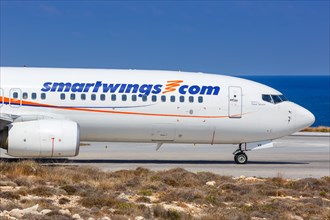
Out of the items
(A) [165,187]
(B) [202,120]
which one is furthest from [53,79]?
(A) [165,187]

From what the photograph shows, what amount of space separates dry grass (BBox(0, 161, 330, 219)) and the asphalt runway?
4254 millimetres

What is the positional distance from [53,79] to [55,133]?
10.3ft

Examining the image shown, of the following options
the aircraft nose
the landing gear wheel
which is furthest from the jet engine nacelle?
the aircraft nose

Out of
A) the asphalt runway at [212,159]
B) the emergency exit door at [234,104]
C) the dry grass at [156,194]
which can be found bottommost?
the dry grass at [156,194]

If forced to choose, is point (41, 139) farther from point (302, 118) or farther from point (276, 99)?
point (302, 118)

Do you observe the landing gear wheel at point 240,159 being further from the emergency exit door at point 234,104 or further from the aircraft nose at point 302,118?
the aircraft nose at point 302,118

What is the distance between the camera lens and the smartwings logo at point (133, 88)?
28891 mm

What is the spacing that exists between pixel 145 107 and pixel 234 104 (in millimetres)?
3870

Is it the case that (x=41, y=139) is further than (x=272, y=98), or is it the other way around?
(x=272, y=98)

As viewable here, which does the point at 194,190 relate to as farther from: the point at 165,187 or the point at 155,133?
the point at 155,133

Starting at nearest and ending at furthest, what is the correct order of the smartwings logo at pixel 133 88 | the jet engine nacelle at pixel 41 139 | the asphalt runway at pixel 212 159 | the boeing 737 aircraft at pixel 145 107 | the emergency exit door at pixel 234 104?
1. the jet engine nacelle at pixel 41 139
2. the boeing 737 aircraft at pixel 145 107
3. the smartwings logo at pixel 133 88
4. the asphalt runway at pixel 212 159
5. the emergency exit door at pixel 234 104

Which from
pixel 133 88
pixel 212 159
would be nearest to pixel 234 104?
pixel 133 88

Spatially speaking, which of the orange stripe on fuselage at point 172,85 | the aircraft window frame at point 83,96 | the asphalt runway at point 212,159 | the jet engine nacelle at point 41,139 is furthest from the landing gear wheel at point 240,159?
the jet engine nacelle at point 41,139

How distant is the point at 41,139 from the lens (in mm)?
26609
